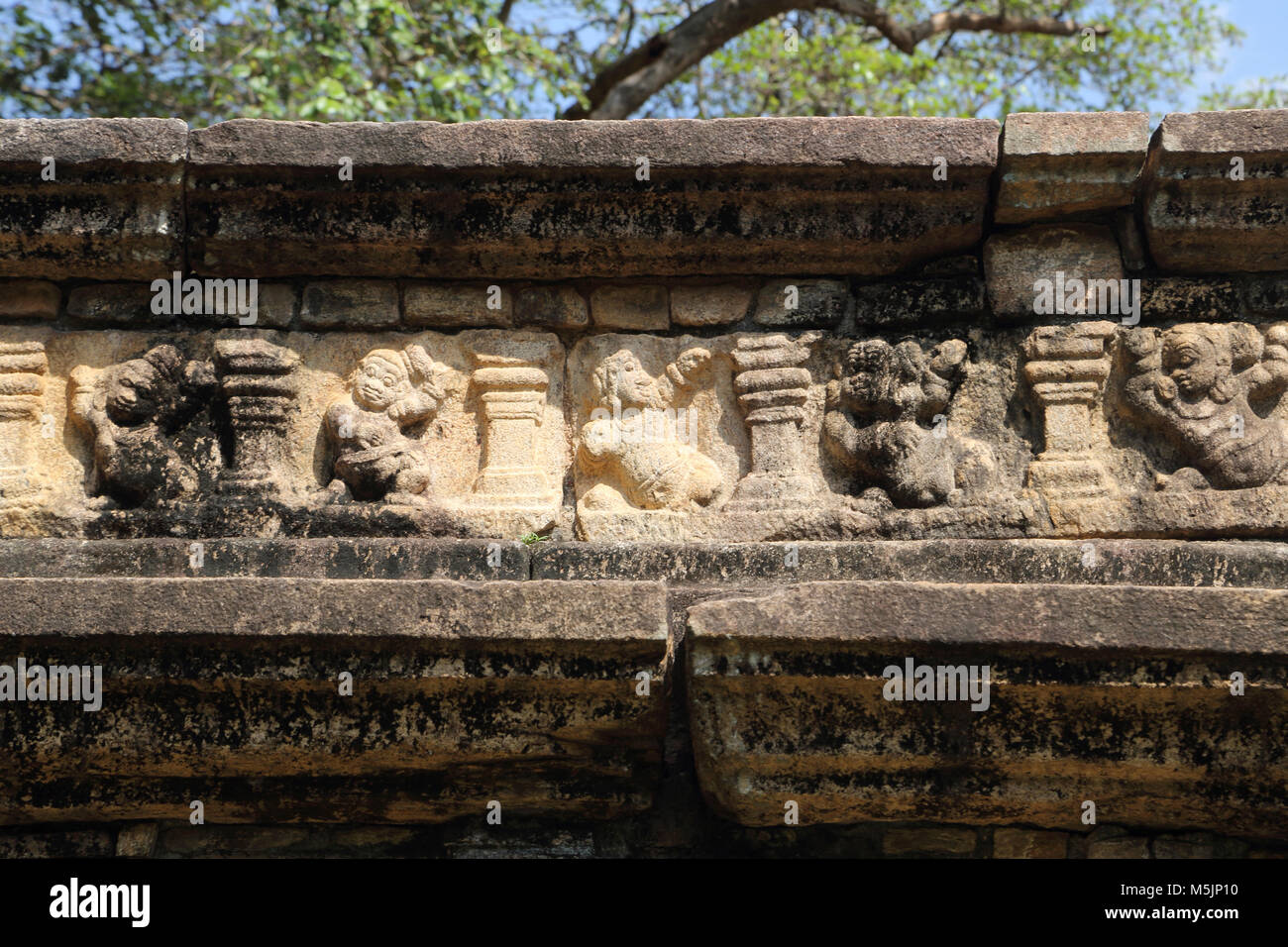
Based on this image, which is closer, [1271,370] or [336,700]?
[336,700]

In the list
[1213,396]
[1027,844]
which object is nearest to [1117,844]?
[1027,844]

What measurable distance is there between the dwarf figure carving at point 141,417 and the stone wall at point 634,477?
0.01 m

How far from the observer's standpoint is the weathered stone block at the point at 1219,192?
3.03m

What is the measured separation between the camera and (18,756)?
10.0ft

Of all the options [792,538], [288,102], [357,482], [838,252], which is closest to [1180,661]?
[792,538]

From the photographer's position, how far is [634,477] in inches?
130

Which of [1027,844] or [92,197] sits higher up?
[92,197]

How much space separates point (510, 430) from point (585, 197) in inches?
24.2

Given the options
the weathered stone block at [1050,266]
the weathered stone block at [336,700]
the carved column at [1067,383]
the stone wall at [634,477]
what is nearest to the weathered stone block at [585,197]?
the stone wall at [634,477]

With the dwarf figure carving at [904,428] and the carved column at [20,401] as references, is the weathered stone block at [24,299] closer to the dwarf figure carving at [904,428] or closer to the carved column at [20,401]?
the carved column at [20,401]

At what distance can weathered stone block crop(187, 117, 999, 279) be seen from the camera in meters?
3.11

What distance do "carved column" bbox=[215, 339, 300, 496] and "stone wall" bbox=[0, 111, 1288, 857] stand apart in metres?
0.01

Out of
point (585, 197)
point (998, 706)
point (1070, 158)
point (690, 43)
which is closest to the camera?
point (998, 706)

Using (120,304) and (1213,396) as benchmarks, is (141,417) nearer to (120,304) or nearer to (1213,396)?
(120,304)
